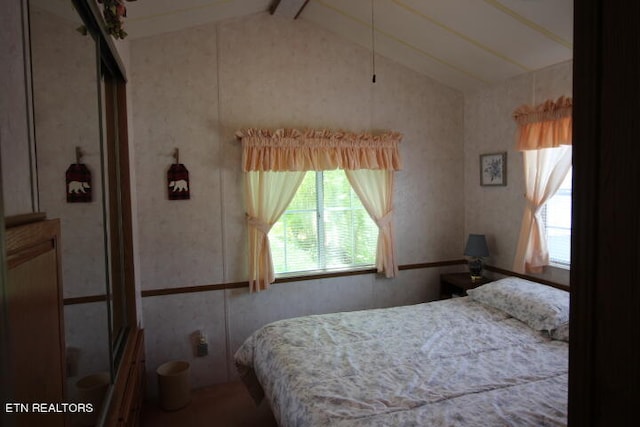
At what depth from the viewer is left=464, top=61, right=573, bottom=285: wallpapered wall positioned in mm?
3266

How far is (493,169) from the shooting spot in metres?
3.85

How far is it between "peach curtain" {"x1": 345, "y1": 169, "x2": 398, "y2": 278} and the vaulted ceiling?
1.19 m

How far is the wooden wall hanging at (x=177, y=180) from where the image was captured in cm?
328

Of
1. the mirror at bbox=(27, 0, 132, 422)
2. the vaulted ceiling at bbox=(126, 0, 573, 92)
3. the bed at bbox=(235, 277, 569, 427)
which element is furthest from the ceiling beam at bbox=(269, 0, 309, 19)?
the bed at bbox=(235, 277, 569, 427)

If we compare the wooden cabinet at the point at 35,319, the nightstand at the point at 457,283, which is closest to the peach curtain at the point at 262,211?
the nightstand at the point at 457,283

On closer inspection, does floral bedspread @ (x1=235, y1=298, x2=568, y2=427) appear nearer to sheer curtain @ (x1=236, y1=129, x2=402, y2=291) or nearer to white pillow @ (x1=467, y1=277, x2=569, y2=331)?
white pillow @ (x1=467, y1=277, x2=569, y2=331)

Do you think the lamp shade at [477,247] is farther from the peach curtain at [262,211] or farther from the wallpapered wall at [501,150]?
the peach curtain at [262,211]

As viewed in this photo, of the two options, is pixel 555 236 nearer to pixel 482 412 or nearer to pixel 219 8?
pixel 482 412

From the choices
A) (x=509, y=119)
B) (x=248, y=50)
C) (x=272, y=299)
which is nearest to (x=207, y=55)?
(x=248, y=50)

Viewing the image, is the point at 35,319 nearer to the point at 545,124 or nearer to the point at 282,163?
the point at 282,163

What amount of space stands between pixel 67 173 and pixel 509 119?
3.58 m

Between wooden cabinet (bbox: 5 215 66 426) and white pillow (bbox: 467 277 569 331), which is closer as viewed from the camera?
wooden cabinet (bbox: 5 215 66 426)

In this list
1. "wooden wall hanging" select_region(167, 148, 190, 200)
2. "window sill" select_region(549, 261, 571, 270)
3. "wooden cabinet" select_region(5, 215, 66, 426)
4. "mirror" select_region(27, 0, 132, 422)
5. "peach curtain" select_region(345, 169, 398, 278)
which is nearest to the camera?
"wooden cabinet" select_region(5, 215, 66, 426)

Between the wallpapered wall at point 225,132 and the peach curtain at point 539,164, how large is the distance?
1.10 metres
